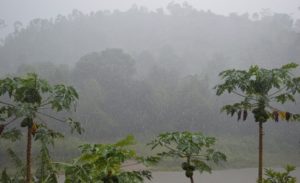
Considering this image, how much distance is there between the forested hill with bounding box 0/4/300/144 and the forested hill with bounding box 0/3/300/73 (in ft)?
0.40

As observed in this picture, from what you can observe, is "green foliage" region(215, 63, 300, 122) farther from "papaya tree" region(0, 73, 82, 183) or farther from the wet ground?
the wet ground

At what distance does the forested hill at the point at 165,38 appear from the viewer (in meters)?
41.7

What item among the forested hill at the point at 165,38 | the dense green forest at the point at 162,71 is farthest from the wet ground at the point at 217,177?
the forested hill at the point at 165,38

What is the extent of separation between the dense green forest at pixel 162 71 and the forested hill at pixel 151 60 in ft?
0.24

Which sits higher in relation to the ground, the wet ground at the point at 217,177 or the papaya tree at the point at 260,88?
the papaya tree at the point at 260,88

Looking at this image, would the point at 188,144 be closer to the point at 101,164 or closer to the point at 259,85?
the point at 259,85

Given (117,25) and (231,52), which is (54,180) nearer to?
(231,52)

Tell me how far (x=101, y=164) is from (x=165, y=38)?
165 ft

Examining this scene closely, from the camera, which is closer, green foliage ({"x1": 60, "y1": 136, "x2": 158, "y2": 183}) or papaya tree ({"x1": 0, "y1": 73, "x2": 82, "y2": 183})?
green foliage ({"x1": 60, "y1": 136, "x2": 158, "y2": 183})

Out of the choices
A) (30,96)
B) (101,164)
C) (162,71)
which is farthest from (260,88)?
(162,71)

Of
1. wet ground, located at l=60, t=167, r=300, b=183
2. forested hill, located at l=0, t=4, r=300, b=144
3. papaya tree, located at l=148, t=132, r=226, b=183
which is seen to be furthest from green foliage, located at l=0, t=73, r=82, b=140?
forested hill, located at l=0, t=4, r=300, b=144

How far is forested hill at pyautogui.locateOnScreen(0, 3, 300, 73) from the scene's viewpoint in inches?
1641

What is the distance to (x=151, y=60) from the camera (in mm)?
38188

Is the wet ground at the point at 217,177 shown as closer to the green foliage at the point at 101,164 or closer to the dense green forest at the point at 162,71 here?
the dense green forest at the point at 162,71
